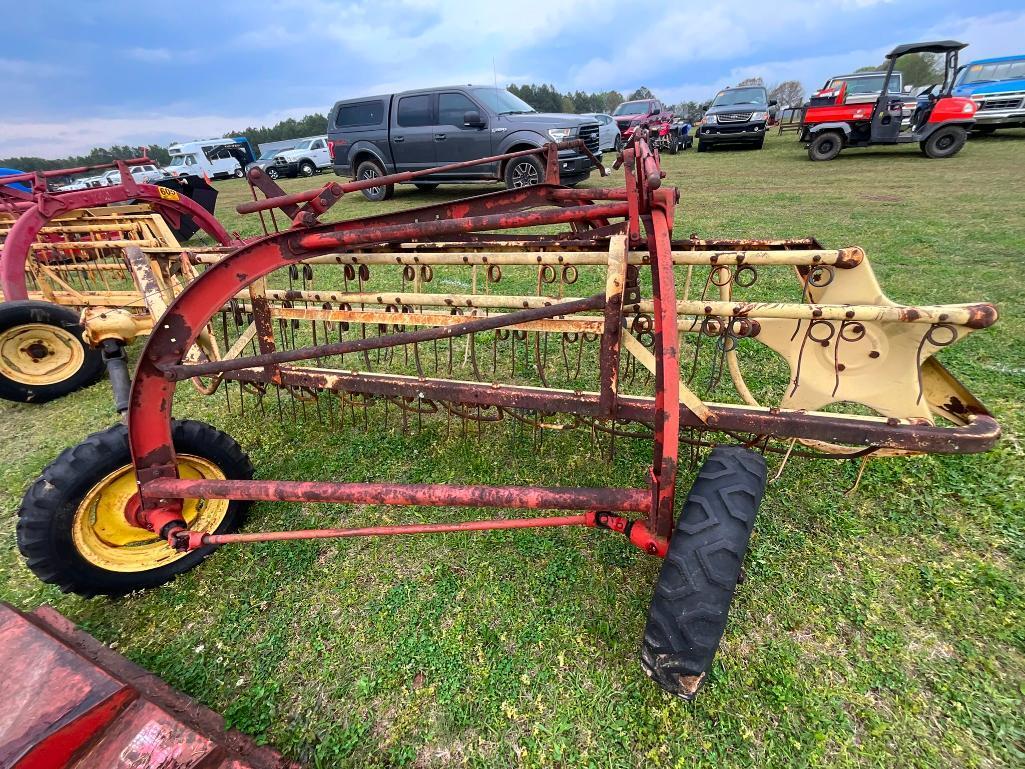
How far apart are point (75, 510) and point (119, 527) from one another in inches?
9.8

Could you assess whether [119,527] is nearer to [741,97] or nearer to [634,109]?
[741,97]

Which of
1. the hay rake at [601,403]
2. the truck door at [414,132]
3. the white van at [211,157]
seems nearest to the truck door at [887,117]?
the truck door at [414,132]

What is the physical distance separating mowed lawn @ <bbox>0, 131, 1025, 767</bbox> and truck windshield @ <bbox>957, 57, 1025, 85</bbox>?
18.6 m

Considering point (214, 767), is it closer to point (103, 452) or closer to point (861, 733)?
point (103, 452)

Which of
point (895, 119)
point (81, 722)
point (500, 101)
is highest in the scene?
point (500, 101)

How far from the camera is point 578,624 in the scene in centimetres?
211

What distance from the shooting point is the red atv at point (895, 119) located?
13.5 metres

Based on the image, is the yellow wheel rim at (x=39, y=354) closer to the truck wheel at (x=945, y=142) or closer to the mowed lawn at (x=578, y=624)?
the mowed lawn at (x=578, y=624)

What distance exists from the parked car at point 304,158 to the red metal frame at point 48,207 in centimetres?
2443

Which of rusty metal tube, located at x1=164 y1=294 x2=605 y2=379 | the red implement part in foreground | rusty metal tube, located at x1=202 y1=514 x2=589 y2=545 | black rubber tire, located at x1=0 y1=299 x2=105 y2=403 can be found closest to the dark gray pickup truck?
black rubber tire, located at x1=0 y1=299 x2=105 y2=403

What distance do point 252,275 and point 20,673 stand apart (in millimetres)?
1483

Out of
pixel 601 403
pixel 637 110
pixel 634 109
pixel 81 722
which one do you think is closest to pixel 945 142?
pixel 637 110

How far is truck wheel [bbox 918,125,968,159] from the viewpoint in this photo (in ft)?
45.3

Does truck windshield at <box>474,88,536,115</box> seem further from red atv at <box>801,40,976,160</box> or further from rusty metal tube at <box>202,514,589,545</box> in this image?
rusty metal tube at <box>202,514,589,545</box>
